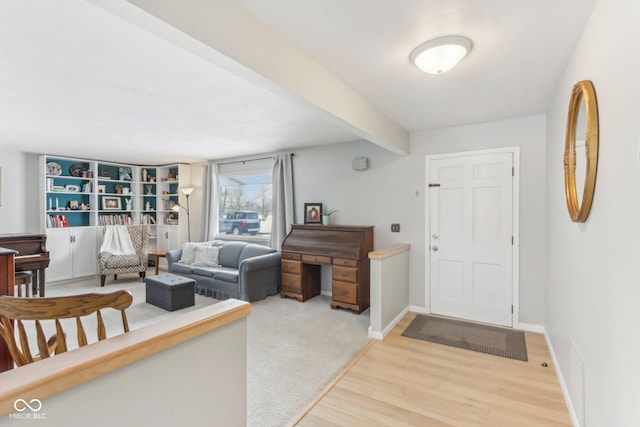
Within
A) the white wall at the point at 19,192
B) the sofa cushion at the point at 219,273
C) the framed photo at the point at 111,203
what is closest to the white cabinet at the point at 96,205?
the framed photo at the point at 111,203

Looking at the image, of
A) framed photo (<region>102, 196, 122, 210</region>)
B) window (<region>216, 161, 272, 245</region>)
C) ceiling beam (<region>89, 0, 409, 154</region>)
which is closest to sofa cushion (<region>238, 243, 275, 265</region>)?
window (<region>216, 161, 272, 245</region>)

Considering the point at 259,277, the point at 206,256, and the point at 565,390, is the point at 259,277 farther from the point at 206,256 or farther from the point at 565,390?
the point at 565,390

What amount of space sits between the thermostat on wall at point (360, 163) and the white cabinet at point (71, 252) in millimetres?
5129

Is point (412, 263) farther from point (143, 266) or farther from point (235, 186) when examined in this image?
point (143, 266)

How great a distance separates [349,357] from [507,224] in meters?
2.24

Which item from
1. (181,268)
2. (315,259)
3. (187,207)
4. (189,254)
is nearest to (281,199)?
(315,259)

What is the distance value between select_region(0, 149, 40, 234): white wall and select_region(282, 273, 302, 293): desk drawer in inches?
179

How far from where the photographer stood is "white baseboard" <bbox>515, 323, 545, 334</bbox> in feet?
10.6

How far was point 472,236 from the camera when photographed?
3555 mm

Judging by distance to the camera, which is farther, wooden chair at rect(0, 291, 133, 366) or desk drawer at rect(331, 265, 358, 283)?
desk drawer at rect(331, 265, 358, 283)

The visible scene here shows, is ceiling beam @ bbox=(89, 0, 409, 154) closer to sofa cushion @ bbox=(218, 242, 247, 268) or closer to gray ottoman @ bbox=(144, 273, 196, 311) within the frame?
gray ottoman @ bbox=(144, 273, 196, 311)

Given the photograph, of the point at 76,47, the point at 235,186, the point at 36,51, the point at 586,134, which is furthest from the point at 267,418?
the point at 235,186

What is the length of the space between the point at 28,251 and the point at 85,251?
174 cm

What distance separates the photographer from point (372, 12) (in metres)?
1.58
